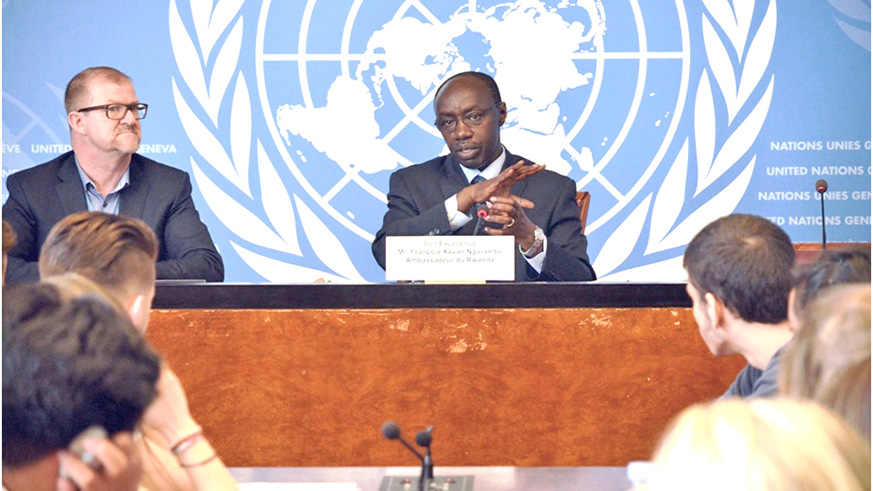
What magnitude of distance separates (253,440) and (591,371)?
100 cm

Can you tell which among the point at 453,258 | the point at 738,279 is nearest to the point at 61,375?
the point at 738,279

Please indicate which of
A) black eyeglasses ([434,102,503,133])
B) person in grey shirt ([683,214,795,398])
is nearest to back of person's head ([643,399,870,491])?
person in grey shirt ([683,214,795,398])

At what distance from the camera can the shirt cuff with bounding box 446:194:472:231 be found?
4105mm

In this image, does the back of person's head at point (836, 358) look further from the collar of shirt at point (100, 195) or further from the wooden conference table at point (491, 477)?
the collar of shirt at point (100, 195)

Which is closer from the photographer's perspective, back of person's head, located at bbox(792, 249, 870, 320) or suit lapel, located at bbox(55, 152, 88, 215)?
back of person's head, located at bbox(792, 249, 870, 320)

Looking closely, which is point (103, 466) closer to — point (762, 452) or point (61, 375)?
point (61, 375)

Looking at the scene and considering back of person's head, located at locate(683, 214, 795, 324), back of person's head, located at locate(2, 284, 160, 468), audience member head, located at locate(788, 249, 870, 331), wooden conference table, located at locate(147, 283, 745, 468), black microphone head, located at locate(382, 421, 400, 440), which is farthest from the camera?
wooden conference table, located at locate(147, 283, 745, 468)

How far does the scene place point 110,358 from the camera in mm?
1160

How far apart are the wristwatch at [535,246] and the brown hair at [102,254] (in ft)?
6.28

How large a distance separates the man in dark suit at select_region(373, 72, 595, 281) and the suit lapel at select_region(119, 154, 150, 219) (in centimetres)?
95

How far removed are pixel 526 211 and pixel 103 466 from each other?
3332 mm

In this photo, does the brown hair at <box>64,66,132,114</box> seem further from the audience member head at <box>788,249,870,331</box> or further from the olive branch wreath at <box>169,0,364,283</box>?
the audience member head at <box>788,249,870,331</box>

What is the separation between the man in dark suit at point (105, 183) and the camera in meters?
3.96

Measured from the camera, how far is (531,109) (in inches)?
237
